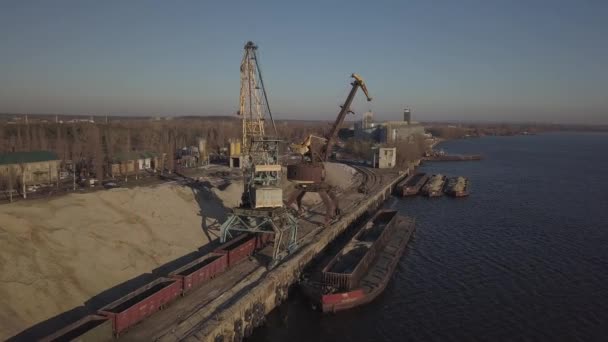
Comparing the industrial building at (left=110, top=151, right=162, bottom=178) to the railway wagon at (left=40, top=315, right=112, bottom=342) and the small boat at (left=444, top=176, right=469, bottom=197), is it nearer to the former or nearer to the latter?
the railway wagon at (left=40, top=315, right=112, bottom=342)

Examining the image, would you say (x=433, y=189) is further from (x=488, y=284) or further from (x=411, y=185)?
(x=488, y=284)

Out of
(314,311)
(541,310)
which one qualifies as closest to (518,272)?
(541,310)

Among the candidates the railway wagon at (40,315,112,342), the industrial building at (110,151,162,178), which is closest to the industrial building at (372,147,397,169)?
the industrial building at (110,151,162,178)

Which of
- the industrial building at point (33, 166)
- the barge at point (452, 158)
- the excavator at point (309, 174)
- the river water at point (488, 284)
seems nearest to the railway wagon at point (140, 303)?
the river water at point (488, 284)

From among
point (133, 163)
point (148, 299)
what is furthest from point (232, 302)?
point (133, 163)

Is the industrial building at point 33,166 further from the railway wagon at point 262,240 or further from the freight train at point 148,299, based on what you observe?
the freight train at point 148,299
